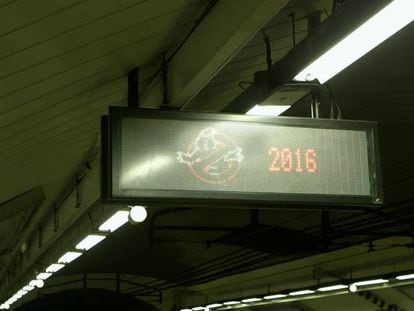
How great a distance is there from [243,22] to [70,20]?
103 cm

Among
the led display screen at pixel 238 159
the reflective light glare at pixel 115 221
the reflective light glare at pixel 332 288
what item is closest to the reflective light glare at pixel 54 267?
the reflective light glare at pixel 115 221

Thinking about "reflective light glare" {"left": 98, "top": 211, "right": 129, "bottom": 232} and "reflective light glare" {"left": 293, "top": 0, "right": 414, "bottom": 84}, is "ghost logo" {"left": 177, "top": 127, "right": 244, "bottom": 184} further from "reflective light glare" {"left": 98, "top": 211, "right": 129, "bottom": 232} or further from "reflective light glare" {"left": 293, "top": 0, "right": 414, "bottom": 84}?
"reflective light glare" {"left": 98, "top": 211, "right": 129, "bottom": 232}

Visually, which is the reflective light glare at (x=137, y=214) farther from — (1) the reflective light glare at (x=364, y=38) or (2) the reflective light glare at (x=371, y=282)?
(2) the reflective light glare at (x=371, y=282)

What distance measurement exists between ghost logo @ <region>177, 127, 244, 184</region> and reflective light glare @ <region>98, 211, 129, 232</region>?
3.47m

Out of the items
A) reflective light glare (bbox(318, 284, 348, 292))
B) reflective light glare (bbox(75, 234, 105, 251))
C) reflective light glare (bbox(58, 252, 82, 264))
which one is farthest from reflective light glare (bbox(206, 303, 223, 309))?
reflective light glare (bbox(75, 234, 105, 251))

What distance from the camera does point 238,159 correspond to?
12.9 feet

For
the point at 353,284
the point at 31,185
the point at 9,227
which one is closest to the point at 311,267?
the point at 353,284

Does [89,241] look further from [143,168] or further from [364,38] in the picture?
[364,38]

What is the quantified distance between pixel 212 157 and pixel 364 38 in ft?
3.91

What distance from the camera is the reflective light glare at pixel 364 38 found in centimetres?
272

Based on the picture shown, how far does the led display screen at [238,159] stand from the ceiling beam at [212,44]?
0.45 m

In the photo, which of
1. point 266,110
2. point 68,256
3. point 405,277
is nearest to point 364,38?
point 266,110

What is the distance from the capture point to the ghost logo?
12.7 ft

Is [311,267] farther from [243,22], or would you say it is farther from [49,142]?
[243,22]
